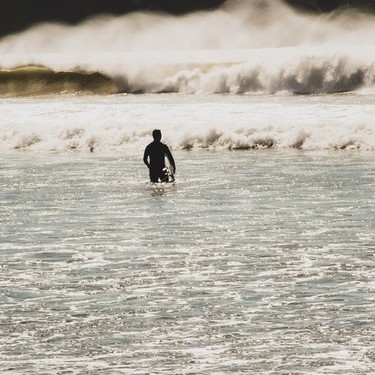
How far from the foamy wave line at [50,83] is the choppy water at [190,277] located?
4555 centimetres

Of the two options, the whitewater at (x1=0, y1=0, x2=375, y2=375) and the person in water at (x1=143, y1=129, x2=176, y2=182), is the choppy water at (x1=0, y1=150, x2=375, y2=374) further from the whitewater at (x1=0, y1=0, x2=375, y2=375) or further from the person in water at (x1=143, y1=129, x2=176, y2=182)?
the person in water at (x1=143, y1=129, x2=176, y2=182)

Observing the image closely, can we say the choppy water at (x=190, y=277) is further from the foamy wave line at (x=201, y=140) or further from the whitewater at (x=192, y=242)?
the foamy wave line at (x=201, y=140)

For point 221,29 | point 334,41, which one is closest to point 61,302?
point 334,41

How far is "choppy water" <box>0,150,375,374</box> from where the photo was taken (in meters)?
9.44

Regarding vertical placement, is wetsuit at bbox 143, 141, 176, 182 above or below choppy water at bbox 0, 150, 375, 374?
above

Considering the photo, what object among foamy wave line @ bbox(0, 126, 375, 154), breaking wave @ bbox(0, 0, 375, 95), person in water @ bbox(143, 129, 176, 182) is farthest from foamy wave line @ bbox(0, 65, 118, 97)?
person in water @ bbox(143, 129, 176, 182)

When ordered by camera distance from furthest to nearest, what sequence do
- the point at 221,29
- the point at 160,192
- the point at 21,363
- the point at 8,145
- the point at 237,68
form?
the point at 221,29 < the point at 237,68 < the point at 8,145 < the point at 160,192 < the point at 21,363

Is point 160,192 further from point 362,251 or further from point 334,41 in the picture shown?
point 334,41

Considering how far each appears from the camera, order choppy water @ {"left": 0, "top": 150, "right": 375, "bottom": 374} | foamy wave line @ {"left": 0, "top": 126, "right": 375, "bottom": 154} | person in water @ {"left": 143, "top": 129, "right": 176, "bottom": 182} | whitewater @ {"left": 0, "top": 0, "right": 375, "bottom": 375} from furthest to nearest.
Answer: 1. foamy wave line @ {"left": 0, "top": 126, "right": 375, "bottom": 154}
2. person in water @ {"left": 143, "top": 129, "right": 176, "bottom": 182}
3. whitewater @ {"left": 0, "top": 0, "right": 375, "bottom": 375}
4. choppy water @ {"left": 0, "top": 150, "right": 375, "bottom": 374}

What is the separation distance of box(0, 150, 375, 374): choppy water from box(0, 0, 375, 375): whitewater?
2 cm

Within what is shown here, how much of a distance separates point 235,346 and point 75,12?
Result: 102m

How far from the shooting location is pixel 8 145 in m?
35.7

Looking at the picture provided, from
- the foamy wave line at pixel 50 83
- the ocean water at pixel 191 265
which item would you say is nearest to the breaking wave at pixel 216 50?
the foamy wave line at pixel 50 83

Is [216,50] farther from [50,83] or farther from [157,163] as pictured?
[157,163]
